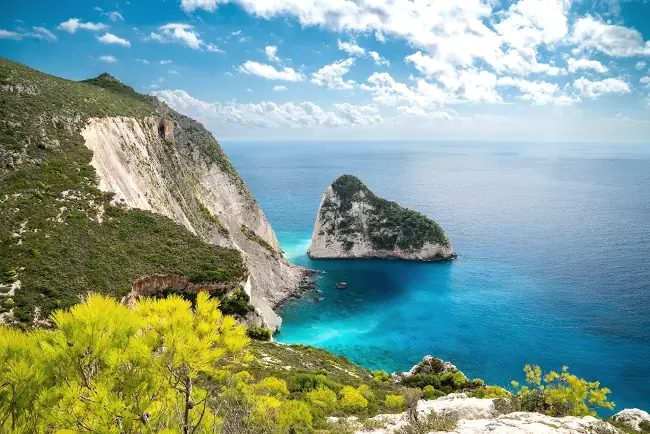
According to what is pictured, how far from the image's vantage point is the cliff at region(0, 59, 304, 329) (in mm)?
30141

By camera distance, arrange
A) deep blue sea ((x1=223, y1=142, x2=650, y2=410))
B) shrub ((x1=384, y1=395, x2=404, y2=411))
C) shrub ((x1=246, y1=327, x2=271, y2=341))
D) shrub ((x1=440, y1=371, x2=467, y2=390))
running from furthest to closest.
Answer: deep blue sea ((x1=223, y1=142, x2=650, y2=410))
shrub ((x1=246, y1=327, x2=271, y2=341))
shrub ((x1=440, y1=371, x2=467, y2=390))
shrub ((x1=384, y1=395, x2=404, y2=411))

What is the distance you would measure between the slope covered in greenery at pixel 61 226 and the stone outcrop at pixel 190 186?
3083mm

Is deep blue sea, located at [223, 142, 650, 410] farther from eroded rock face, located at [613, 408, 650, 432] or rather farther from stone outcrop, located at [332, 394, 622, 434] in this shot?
stone outcrop, located at [332, 394, 622, 434]

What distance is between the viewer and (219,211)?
7288cm

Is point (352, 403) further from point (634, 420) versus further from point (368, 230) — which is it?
point (368, 230)

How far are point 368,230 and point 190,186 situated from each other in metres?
48.0

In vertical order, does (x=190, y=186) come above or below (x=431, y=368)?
above

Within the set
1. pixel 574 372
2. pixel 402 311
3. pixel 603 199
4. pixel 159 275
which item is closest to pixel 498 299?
pixel 402 311

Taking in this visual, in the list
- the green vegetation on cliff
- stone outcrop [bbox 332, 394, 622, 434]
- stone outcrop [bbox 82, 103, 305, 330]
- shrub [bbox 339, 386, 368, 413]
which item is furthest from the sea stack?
stone outcrop [bbox 332, 394, 622, 434]

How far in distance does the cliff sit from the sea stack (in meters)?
31.2

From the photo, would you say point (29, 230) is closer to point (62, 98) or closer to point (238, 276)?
point (238, 276)


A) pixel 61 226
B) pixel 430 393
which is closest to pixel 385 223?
pixel 430 393

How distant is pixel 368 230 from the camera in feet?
330

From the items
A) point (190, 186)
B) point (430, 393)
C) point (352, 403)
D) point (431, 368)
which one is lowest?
point (431, 368)
